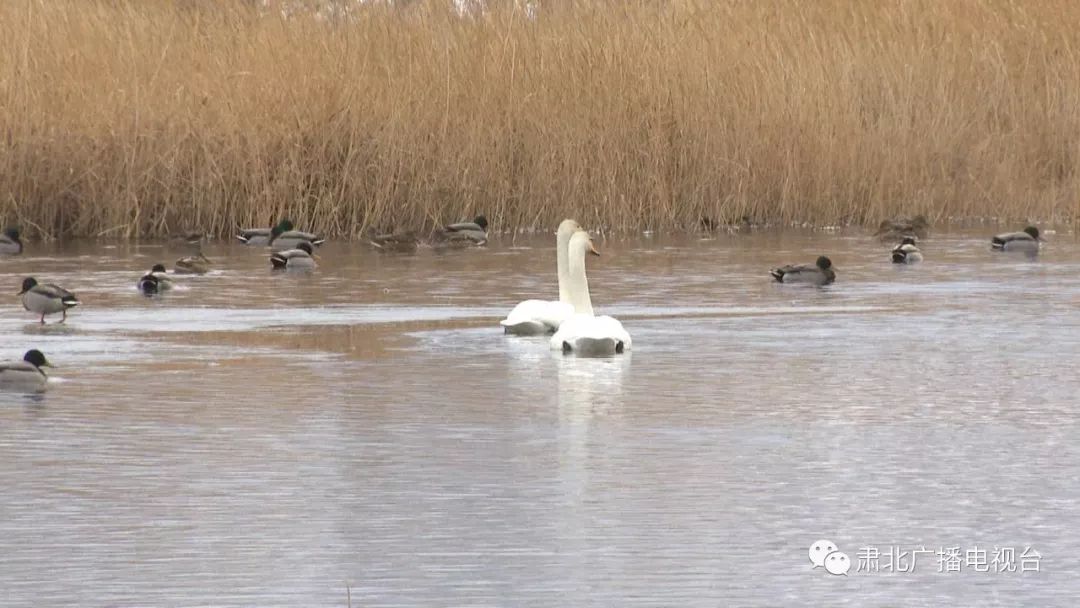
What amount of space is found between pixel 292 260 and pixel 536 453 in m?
8.62

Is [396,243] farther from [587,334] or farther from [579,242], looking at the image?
[587,334]

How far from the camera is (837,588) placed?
5.92m

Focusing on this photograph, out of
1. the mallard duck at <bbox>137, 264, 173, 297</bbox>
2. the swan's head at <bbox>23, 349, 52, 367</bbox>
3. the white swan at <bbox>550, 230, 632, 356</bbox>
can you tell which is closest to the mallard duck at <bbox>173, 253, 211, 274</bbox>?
the mallard duck at <bbox>137, 264, 173, 297</bbox>

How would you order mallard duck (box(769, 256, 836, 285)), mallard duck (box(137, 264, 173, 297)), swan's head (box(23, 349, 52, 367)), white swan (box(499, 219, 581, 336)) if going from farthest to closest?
1. mallard duck (box(769, 256, 836, 285))
2. mallard duck (box(137, 264, 173, 297))
3. white swan (box(499, 219, 581, 336))
4. swan's head (box(23, 349, 52, 367))

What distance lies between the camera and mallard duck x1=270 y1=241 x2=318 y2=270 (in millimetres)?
16406

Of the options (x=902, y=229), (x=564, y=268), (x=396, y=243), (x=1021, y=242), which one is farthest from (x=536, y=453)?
(x=902, y=229)

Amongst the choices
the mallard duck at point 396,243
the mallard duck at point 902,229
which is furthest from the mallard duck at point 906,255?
the mallard duck at point 396,243

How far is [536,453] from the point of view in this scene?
8.06 meters

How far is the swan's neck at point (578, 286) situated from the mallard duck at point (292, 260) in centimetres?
448

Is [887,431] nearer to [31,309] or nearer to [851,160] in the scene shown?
[31,309]

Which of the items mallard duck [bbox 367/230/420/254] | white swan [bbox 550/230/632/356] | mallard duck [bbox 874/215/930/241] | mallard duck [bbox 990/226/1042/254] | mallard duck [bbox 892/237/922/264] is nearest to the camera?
white swan [bbox 550/230/632/356]

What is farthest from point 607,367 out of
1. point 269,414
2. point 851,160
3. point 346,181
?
point 851,160

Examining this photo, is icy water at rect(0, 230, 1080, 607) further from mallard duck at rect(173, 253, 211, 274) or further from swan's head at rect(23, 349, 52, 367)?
mallard duck at rect(173, 253, 211, 274)

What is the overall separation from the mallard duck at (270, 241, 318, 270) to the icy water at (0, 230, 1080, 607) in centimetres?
196
